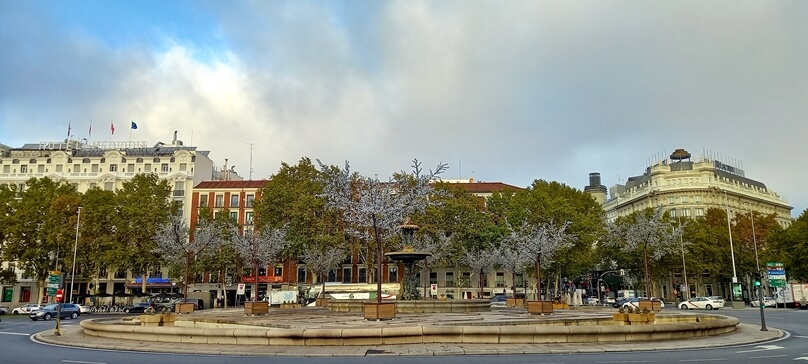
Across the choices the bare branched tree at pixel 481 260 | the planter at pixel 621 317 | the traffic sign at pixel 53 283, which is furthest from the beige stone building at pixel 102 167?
the planter at pixel 621 317

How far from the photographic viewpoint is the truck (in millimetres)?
53500

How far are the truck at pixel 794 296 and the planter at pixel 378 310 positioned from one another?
1853 inches

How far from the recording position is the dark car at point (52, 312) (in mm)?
43312

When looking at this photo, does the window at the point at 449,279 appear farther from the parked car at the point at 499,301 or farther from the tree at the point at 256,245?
the tree at the point at 256,245

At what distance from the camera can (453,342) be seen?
60.2ft

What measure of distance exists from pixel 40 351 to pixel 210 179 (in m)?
76.8

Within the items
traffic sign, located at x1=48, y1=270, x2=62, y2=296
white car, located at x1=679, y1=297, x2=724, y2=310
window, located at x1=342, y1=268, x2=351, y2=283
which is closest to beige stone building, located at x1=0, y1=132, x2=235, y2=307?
window, located at x1=342, y1=268, x2=351, y2=283

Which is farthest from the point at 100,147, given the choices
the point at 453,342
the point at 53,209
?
the point at 453,342

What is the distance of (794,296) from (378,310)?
50.7 m

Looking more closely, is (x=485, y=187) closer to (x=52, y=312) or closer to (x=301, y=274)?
(x=301, y=274)

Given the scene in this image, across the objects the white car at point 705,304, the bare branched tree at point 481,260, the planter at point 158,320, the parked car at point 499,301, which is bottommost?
the white car at point 705,304

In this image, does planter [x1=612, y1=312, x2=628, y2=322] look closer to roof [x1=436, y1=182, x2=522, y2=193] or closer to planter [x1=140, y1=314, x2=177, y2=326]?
planter [x1=140, y1=314, x2=177, y2=326]

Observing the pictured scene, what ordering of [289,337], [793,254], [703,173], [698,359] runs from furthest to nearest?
[703,173]
[793,254]
[289,337]
[698,359]

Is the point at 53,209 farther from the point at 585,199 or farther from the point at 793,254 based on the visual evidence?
the point at 793,254
